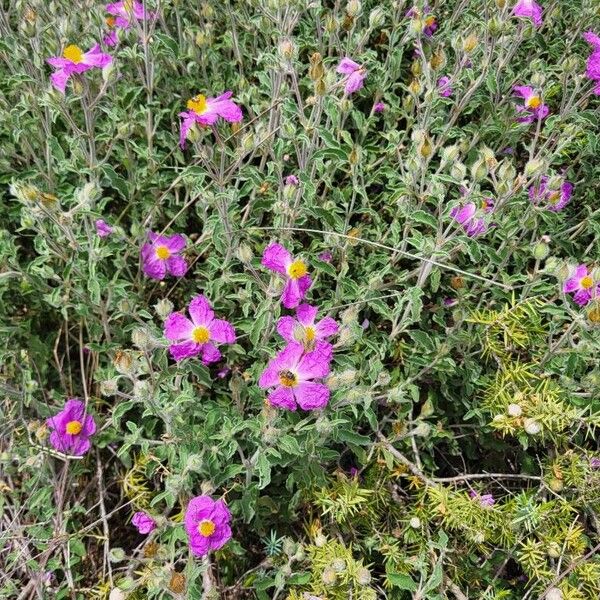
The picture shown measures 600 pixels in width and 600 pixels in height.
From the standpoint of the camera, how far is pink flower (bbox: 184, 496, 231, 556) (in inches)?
69.4

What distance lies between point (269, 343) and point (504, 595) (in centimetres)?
101

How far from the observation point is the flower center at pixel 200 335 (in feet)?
6.23

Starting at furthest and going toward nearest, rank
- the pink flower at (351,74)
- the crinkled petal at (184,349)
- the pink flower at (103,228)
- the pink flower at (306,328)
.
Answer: the pink flower at (103,228)
the pink flower at (351,74)
the crinkled petal at (184,349)
the pink flower at (306,328)

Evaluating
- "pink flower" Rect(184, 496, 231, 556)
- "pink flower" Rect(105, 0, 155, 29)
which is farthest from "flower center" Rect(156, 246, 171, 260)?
"pink flower" Rect(184, 496, 231, 556)

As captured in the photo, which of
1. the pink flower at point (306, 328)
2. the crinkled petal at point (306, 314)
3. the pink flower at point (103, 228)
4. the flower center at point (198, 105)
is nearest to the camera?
the pink flower at point (306, 328)

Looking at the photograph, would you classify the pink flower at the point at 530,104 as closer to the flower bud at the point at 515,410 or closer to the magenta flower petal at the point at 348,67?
the magenta flower petal at the point at 348,67

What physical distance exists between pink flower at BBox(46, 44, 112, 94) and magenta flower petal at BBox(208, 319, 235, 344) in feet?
2.91

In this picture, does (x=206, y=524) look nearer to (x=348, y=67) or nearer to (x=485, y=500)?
(x=485, y=500)

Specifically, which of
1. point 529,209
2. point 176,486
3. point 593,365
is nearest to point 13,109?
point 176,486

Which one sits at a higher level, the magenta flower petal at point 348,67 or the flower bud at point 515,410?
the magenta flower petal at point 348,67

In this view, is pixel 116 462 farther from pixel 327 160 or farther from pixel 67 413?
pixel 327 160

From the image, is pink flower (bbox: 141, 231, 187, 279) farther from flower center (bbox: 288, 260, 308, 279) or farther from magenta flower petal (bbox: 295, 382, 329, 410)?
magenta flower petal (bbox: 295, 382, 329, 410)

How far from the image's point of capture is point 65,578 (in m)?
2.15

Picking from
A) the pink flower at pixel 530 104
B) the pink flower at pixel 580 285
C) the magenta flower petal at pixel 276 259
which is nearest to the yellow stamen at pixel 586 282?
the pink flower at pixel 580 285
